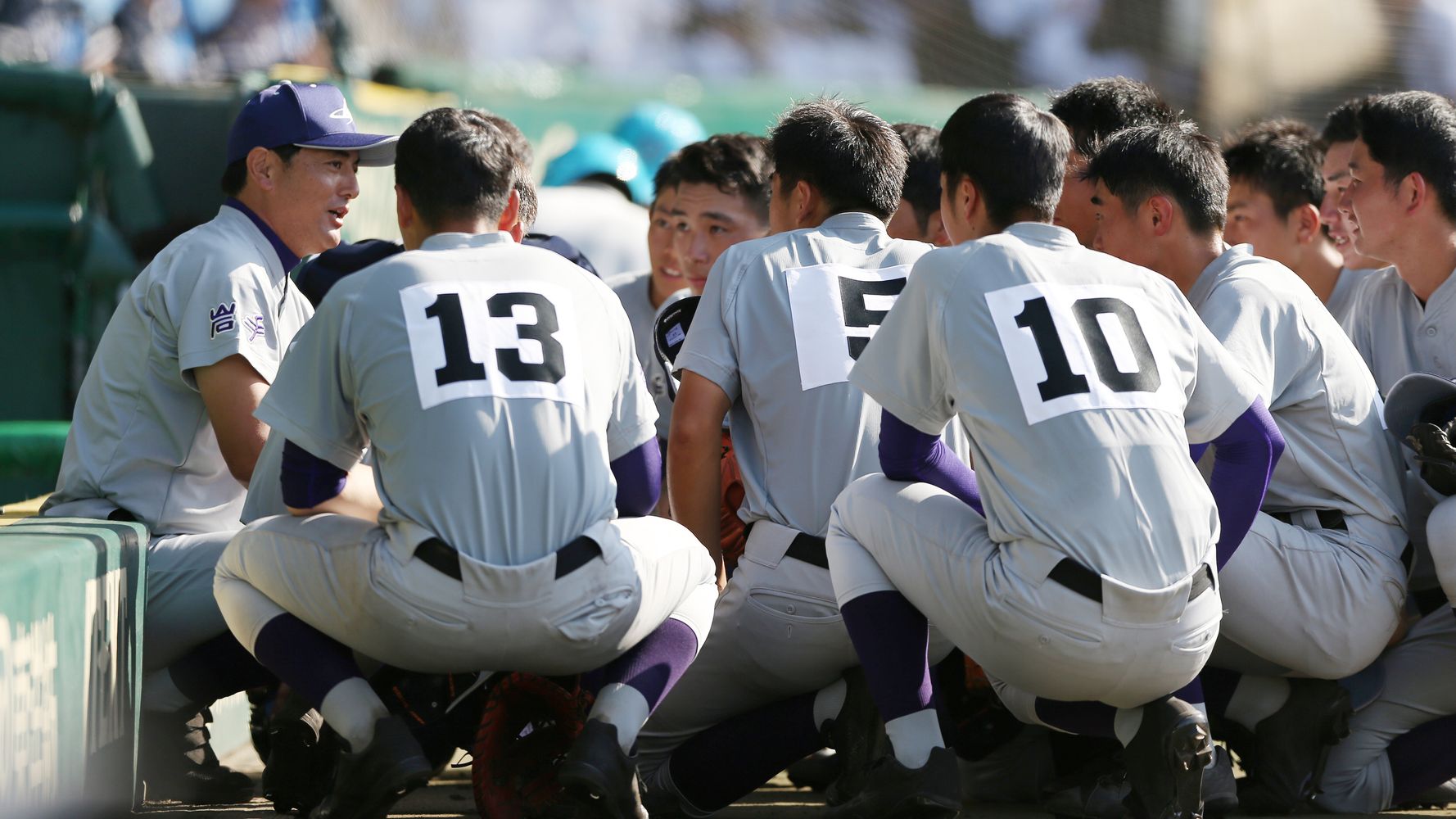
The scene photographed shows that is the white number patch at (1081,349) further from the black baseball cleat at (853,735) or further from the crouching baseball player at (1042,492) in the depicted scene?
the black baseball cleat at (853,735)

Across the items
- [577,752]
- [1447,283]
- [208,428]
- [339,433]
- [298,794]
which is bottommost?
[298,794]

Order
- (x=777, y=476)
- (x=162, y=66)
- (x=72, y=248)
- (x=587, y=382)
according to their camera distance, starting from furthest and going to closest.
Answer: (x=162, y=66)
(x=72, y=248)
(x=777, y=476)
(x=587, y=382)

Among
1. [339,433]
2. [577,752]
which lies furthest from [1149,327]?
[339,433]

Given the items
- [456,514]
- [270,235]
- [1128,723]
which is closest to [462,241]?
[456,514]

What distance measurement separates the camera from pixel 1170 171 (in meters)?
3.36

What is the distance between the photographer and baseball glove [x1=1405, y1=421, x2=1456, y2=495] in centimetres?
314

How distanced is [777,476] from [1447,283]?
171 centimetres

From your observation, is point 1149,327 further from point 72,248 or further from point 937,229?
point 72,248

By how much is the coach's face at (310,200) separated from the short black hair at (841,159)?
1.11 meters

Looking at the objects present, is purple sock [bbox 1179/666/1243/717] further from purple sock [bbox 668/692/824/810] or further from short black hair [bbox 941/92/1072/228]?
short black hair [bbox 941/92/1072/228]

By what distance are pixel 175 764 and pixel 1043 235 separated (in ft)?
7.23

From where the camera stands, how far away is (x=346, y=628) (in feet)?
9.03

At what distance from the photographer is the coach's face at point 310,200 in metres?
3.69

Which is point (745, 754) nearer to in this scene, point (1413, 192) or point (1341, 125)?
point (1413, 192)
